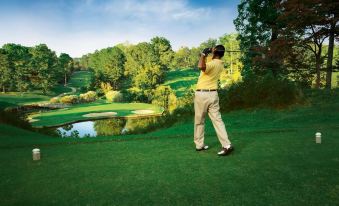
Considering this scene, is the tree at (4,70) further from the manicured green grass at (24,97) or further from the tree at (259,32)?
the tree at (259,32)

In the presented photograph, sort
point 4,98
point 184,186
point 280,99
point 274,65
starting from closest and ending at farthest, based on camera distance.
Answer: point 184,186
point 280,99
point 274,65
point 4,98

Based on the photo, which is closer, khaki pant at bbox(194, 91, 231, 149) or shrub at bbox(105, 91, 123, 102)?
khaki pant at bbox(194, 91, 231, 149)

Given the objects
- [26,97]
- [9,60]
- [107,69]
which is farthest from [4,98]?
[107,69]

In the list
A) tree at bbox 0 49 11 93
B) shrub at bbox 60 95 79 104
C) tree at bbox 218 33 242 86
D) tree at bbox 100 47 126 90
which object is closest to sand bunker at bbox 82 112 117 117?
shrub at bbox 60 95 79 104

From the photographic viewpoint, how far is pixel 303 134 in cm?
847

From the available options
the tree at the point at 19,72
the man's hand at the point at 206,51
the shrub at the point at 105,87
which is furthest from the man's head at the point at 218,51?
the shrub at the point at 105,87

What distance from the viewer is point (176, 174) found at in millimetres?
5031

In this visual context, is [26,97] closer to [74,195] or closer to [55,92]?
[55,92]

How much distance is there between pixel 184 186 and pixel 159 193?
17.2 inches

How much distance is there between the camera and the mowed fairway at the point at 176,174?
408 centimetres

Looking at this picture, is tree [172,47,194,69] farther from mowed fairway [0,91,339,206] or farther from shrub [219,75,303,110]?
mowed fairway [0,91,339,206]

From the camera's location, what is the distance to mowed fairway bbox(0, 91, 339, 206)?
4078 millimetres

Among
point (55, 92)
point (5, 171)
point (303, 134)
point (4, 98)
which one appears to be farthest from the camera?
point (55, 92)

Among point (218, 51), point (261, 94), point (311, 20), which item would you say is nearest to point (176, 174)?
point (218, 51)
